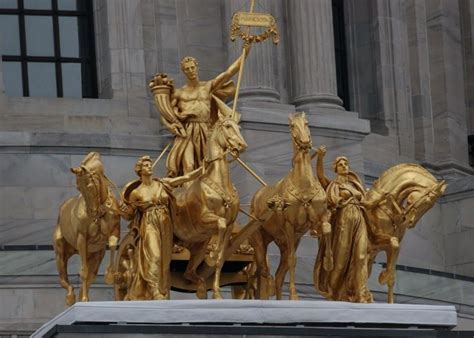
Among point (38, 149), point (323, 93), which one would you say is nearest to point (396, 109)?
point (323, 93)

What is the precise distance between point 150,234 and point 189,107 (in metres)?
2.60

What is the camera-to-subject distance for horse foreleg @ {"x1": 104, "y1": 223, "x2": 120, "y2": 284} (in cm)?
4538

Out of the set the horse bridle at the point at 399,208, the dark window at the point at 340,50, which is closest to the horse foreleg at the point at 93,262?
the horse bridle at the point at 399,208

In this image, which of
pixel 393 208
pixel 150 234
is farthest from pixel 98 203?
pixel 393 208

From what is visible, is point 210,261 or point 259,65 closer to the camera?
point 210,261

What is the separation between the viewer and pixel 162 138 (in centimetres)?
5188

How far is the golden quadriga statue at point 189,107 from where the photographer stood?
46938 mm

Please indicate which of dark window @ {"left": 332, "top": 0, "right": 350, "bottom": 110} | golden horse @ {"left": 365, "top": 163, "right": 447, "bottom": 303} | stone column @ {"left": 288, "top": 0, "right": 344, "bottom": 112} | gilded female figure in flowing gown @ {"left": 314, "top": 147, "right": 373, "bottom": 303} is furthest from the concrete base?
dark window @ {"left": 332, "top": 0, "right": 350, "bottom": 110}

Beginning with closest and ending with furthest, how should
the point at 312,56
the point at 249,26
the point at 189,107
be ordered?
1. the point at 249,26
2. the point at 189,107
3. the point at 312,56

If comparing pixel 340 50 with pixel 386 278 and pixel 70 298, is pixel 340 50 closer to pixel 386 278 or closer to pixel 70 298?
pixel 386 278

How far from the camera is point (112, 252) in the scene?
4547 cm

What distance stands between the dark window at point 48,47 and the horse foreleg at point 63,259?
6.42 meters

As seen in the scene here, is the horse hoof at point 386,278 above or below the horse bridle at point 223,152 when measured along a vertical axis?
below

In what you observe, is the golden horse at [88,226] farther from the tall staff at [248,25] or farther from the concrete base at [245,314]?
the tall staff at [248,25]
